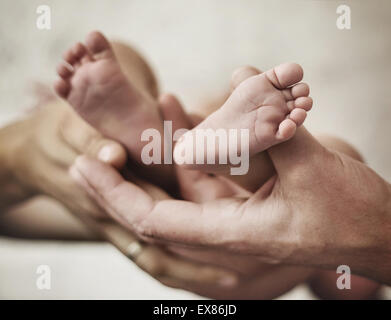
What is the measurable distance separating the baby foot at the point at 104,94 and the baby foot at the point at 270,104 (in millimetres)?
191

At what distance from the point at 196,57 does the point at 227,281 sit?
1.72 ft

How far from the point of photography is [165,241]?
21.2 inches

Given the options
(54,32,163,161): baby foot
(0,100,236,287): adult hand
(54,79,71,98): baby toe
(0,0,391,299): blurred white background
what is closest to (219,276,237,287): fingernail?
(0,100,236,287): adult hand

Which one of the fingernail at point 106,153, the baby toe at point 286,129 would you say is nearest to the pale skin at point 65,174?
the fingernail at point 106,153

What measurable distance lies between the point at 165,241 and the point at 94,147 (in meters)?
0.18

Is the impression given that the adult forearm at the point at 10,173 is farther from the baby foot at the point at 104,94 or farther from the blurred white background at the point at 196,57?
the baby foot at the point at 104,94

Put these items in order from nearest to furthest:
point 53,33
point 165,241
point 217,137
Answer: point 217,137
point 165,241
point 53,33

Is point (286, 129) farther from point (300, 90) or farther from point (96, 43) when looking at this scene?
point (96, 43)

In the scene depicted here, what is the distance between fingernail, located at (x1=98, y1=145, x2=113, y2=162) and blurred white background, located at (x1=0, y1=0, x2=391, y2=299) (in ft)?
0.77

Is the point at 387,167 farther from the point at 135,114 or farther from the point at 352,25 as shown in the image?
the point at 135,114

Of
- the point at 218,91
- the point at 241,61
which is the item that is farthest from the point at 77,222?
the point at 241,61

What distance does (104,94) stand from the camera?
1.82ft

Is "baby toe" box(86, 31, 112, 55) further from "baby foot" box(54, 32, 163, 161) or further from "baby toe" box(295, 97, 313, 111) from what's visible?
"baby toe" box(295, 97, 313, 111)

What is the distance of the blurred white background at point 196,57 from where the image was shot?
74 centimetres
